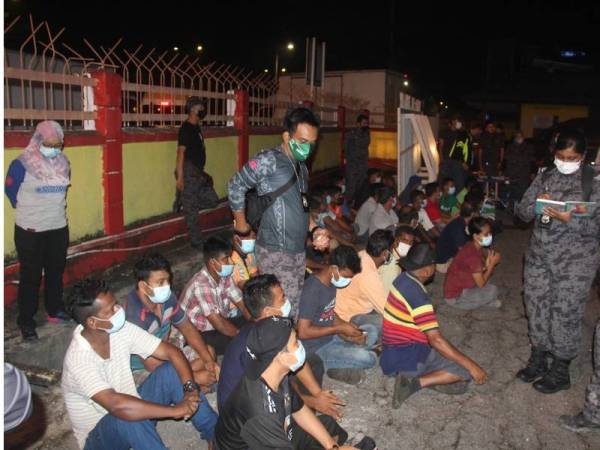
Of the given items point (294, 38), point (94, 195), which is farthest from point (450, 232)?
point (294, 38)

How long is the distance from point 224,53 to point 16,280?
3456 cm

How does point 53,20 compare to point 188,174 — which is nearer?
point 188,174

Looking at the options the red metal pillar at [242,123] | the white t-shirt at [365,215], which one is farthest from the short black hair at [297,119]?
the red metal pillar at [242,123]

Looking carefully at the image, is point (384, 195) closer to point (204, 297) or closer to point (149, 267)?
point (204, 297)

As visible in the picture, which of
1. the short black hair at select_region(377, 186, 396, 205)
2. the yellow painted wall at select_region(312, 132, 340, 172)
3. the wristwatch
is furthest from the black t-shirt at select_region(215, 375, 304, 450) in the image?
the yellow painted wall at select_region(312, 132, 340, 172)

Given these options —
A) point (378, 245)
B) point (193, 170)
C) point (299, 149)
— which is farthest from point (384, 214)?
point (299, 149)

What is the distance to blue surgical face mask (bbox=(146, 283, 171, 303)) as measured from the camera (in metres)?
3.63

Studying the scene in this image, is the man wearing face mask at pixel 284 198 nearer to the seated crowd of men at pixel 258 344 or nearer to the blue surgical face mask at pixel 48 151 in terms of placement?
the seated crowd of men at pixel 258 344

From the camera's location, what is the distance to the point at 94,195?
18.6 feet

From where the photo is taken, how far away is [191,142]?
620 cm

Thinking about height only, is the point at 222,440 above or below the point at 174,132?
below

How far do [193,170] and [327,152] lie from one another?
25.0 ft

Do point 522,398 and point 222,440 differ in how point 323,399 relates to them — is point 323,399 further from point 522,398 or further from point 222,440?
point 522,398

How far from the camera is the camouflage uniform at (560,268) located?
389 cm
